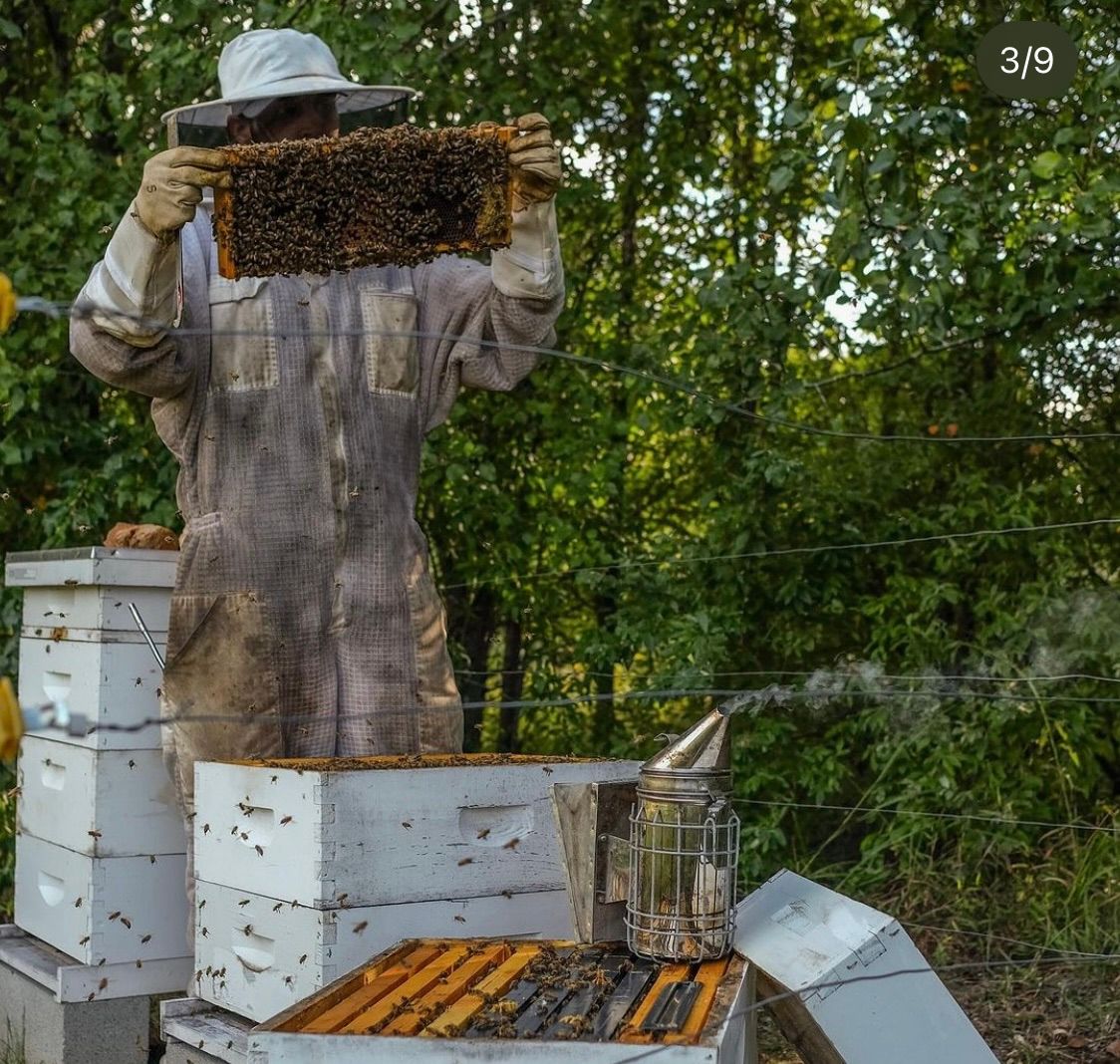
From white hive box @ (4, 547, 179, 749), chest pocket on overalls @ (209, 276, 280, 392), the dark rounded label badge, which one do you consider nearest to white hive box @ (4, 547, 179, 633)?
Result: white hive box @ (4, 547, 179, 749)

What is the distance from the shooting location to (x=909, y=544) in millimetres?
4730

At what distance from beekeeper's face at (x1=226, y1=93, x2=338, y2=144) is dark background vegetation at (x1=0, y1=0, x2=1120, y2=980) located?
1228 mm

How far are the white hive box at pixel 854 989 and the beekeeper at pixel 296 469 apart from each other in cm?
100

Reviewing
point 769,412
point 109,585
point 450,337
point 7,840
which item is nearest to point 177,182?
point 450,337

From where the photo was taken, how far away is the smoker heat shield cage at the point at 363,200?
248cm

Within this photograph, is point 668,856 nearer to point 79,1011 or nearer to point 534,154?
point 534,154

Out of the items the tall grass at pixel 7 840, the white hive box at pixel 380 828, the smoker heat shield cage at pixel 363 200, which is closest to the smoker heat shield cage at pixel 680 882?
the white hive box at pixel 380 828

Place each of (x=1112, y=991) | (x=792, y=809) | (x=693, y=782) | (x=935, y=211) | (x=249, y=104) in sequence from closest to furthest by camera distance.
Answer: (x=693, y=782), (x=249, y=104), (x=1112, y=991), (x=935, y=211), (x=792, y=809)

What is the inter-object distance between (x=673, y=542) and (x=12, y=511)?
212 cm

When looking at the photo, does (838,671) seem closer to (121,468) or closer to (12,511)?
(121,468)

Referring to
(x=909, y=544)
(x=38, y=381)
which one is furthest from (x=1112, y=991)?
(x=38, y=381)

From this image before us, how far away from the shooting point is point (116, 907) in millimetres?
2918

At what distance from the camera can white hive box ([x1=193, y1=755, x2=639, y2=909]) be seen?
2301 millimetres

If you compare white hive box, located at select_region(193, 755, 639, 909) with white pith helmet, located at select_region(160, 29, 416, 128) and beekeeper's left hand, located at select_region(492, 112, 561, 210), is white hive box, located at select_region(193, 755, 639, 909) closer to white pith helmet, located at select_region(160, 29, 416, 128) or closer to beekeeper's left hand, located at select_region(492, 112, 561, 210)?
beekeeper's left hand, located at select_region(492, 112, 561, 210)
